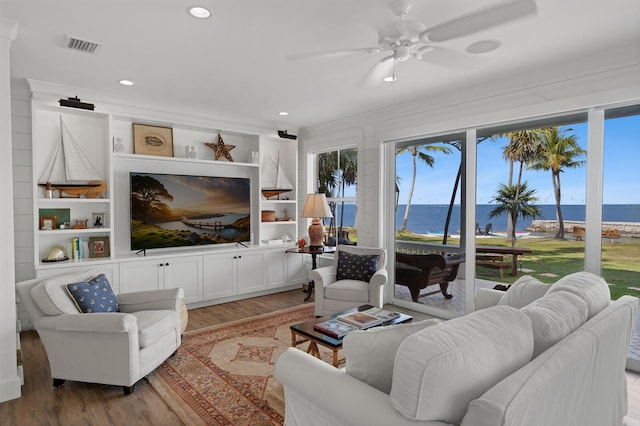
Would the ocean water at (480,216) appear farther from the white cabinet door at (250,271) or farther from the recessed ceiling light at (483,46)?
the recessed ceiling light at (483,46)

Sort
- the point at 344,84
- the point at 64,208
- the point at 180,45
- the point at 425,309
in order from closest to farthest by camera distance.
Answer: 1. the point at 180,45
2. the point at 344,84
3. the point at 64,208
4. the point at 425,309

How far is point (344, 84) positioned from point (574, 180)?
2337mm

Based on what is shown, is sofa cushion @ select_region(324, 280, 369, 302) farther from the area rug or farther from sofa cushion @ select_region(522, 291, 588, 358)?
sofa cushion @ select_region(522, 291, 588, 358)

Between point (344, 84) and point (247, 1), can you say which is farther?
point (344, 84)

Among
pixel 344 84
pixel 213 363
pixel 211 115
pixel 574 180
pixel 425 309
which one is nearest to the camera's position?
pixel 213 363

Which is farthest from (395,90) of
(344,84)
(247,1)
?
(247,1)

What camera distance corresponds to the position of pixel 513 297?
2451 millimetres

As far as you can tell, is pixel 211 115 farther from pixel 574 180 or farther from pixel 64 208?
pixel 574 180

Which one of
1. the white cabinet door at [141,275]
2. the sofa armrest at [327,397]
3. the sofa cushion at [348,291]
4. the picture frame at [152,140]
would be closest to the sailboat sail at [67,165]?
the picture frame at [152,140]

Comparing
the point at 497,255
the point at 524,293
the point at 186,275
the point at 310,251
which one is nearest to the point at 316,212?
the point at 310,251

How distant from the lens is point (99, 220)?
4.34 m

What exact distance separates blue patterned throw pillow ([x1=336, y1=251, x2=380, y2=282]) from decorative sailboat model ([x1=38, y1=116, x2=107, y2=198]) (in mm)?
2864

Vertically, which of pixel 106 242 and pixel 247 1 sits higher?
pixel 247 1

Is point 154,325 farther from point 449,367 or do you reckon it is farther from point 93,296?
point 449,367
